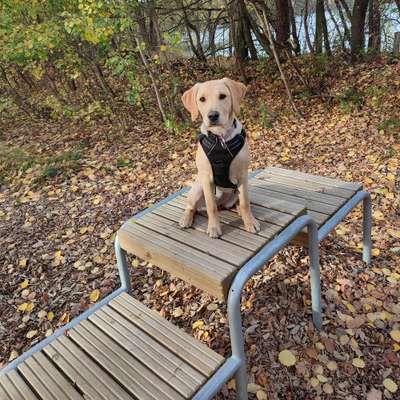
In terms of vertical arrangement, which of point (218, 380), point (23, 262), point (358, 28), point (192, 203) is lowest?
point (23, 262)

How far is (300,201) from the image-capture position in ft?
9.84

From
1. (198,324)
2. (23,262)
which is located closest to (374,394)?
(198,324)

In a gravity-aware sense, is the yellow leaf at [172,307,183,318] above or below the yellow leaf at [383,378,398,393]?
above

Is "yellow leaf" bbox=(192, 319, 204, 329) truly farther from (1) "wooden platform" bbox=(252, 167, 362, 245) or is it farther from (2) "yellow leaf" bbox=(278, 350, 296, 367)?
(1) "wooden platform" bbox=(252, 167, 362, 245)

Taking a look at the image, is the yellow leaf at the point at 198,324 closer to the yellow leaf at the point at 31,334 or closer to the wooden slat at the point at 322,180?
the yellow leaf at the point at 31,334

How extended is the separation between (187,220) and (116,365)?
3.22 ft

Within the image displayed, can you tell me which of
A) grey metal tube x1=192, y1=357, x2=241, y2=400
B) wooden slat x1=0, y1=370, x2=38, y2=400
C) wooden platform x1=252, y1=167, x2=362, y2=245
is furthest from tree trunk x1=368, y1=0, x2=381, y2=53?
wooden slat x1=0, y1=370, x2=38, y2=400

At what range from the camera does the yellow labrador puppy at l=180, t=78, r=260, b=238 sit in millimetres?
2205

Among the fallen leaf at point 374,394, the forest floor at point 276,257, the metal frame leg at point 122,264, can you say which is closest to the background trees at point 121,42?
the forest floor at point 276,257

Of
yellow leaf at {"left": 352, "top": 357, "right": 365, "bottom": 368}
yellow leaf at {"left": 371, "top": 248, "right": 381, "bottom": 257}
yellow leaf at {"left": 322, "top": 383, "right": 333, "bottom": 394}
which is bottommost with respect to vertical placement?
yellow leaf at {"left": 322, "top": 383, "right": 333, "bottom": 394}

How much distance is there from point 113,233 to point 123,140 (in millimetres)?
2816

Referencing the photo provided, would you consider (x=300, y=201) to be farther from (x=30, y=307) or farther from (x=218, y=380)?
(x=30, y=307)

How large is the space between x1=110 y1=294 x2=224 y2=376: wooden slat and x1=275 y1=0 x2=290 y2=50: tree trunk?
24.9ft

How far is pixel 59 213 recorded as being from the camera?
15.0ft
